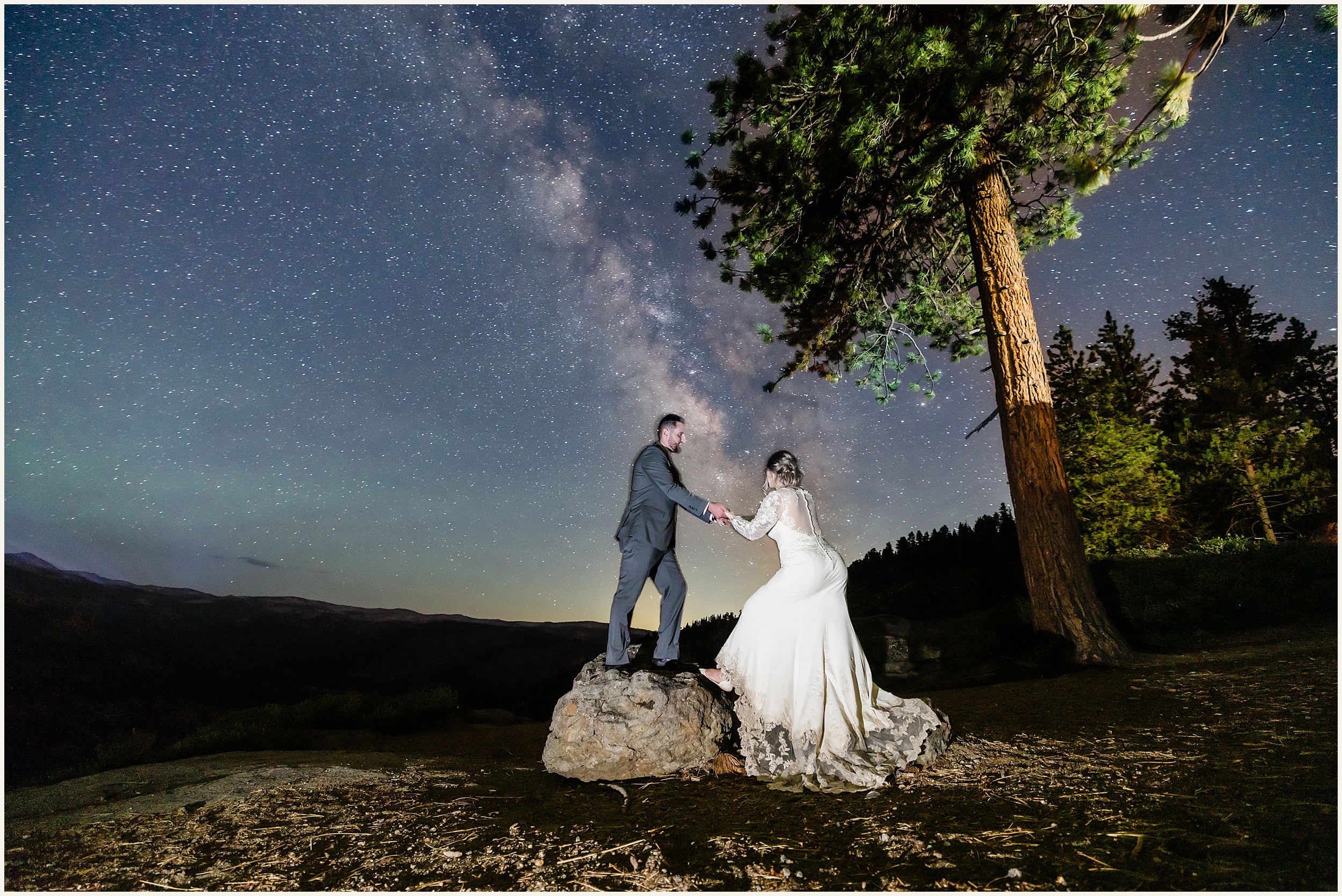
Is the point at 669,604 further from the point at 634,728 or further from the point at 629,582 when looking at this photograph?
the point at 634,728

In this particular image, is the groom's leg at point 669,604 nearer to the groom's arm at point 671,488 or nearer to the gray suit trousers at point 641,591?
the gray suit trousers at point 641,591

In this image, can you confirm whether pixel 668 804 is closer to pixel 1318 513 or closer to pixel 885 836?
pixel 885 836

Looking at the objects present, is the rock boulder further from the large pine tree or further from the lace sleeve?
the large pine tree

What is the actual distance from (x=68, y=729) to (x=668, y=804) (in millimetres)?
11991

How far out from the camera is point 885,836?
2.88 meters

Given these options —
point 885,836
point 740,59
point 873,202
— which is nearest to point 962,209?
point 873,202

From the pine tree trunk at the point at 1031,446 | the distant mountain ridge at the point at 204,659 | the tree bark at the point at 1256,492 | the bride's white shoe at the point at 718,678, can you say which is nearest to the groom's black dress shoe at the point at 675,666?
the bride's white shoe at the point at 718,678

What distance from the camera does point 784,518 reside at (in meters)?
4.46

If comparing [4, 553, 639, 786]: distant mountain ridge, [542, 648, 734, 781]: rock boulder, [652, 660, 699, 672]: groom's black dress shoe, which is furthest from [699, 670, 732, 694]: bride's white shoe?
[4, 553, 639, 786]: distant mountain ridge

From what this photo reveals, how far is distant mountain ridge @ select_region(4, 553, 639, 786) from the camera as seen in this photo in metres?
10.1

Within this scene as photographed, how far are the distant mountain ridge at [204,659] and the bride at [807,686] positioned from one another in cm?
525

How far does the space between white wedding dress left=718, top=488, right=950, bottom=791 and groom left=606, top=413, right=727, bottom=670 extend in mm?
447

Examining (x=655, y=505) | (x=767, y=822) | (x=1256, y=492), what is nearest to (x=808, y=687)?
(x=767, y=822)

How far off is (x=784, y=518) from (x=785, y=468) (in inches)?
17.3
